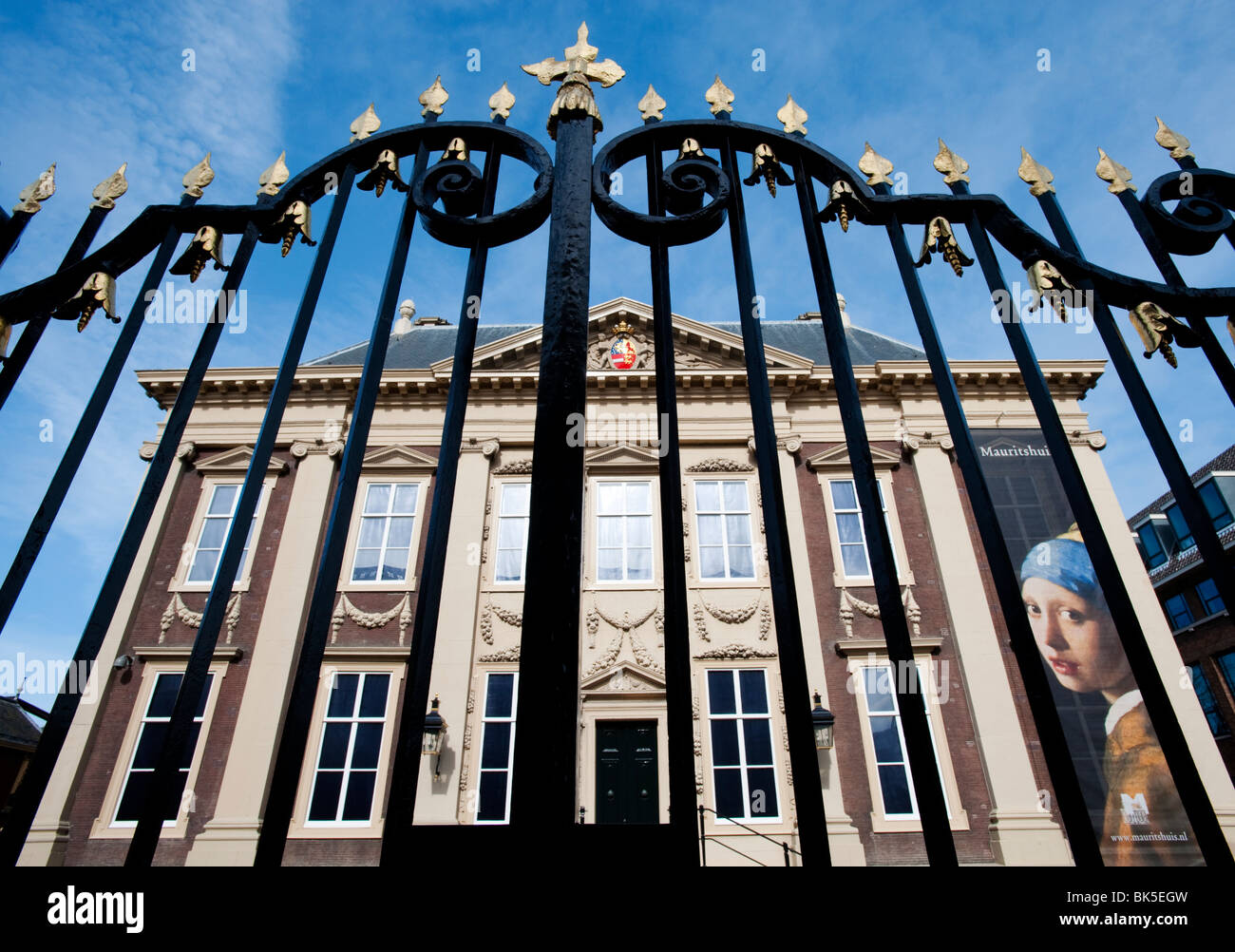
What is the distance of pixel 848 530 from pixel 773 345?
6519mm

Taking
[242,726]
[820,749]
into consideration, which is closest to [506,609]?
[242,726]

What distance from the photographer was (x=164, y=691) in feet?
45.7

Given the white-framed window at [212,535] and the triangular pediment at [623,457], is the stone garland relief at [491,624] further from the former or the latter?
the white-framed window at [212,535]

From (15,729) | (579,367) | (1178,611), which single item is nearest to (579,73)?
(579,367)

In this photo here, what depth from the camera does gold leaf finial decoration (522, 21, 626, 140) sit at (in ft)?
8.52

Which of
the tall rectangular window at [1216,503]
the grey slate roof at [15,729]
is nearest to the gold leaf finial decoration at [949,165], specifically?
the tall rectangular window at [1216,503]

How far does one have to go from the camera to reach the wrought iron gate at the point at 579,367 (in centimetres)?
166

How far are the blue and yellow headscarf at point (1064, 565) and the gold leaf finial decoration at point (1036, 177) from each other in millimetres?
13378

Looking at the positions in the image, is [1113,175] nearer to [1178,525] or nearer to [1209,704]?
[1209,704]

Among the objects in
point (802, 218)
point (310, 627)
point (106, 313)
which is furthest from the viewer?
point (802, 218)

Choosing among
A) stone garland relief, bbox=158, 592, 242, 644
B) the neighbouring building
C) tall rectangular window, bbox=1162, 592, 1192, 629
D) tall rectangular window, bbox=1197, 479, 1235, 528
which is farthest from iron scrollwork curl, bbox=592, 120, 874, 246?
tall rectangular window, bbox=1162, 592, 1192, 629

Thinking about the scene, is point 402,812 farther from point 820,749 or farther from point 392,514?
point 392,514
